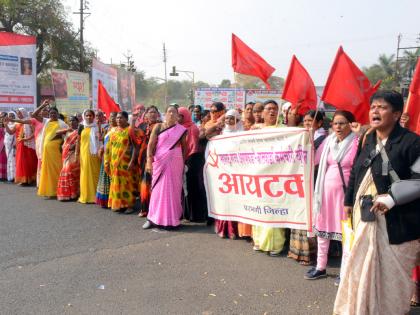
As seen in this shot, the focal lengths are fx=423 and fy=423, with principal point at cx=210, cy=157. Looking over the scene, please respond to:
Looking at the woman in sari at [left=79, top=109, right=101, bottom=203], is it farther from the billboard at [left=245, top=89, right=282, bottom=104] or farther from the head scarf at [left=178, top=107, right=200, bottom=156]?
the billboard at [left=245, top=89, right=282, bottom=104]

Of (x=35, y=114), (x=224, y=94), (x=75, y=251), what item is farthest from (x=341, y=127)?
(x=224, y=94)

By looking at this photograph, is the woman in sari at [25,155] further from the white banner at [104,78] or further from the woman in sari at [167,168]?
the white banner at [104,78]

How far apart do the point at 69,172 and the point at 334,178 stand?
549 centimetres

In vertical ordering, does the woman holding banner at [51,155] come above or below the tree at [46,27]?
below

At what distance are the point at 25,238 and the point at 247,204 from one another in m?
2.94

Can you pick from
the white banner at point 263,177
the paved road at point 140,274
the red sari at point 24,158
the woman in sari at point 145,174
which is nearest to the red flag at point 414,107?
the white banner at point 263,177

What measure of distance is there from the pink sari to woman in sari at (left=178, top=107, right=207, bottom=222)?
283 millimetres

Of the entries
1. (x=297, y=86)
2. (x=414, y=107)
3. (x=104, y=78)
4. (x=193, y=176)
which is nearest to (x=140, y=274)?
(x=193, y=176)

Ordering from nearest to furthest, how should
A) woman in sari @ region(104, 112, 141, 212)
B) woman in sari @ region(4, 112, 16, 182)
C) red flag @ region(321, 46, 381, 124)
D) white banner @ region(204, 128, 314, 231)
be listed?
red flag @ region(321, 46, 381, 124) < white banner @ region(204, 128, 314, 231) < woman in sari @ region(104, 112, 141, 212) < woman in sari @ region(4, 112, 16, 182)

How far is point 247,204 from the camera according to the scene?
4781 mm

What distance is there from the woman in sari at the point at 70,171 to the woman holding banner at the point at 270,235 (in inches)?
167

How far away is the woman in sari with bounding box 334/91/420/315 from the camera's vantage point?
2.84 m

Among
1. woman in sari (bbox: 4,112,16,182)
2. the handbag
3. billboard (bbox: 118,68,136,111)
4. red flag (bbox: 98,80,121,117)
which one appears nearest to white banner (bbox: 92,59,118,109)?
billboard (bbox: 118,68,136,111)

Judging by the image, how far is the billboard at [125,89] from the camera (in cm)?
1925
